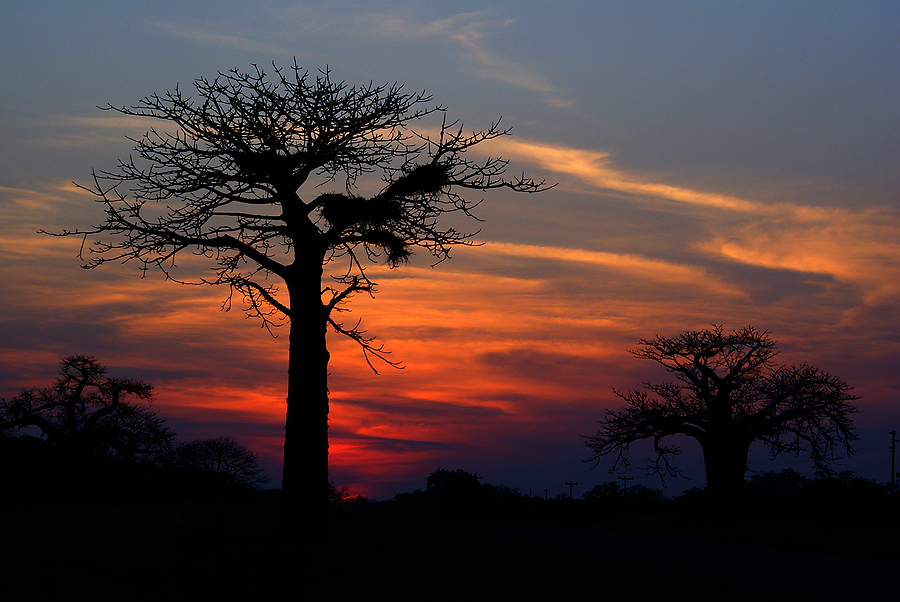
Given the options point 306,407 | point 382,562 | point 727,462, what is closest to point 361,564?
point 382,562

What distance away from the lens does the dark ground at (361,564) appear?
8078 mm

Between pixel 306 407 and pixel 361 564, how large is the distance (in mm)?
5058

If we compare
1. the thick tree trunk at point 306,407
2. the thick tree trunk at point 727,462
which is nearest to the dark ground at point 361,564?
the thick tree trunk at point 306,407

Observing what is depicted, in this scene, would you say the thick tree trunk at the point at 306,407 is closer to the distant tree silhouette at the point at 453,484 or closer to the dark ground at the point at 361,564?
the dark ground at the point at 361,564

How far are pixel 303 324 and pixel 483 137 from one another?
498 cm

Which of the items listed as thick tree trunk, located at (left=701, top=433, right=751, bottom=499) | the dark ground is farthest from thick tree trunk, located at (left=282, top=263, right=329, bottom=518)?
thick tree trunk, located at (left=701, top=433, right=751, bottom=499)

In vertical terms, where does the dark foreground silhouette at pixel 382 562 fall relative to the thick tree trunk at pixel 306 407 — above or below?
below

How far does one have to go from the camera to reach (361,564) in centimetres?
929

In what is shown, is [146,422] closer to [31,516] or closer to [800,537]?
[31,516]

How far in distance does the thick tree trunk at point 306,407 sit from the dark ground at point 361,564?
2.67ft

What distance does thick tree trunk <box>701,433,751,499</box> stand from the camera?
31812 mm

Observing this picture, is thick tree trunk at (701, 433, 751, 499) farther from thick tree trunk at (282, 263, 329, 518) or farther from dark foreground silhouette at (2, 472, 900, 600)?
thick tree trunk at (282, 263, 329, 518)

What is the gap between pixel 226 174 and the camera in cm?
1420

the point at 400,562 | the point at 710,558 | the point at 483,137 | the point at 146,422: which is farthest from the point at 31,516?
the point at 146,422
